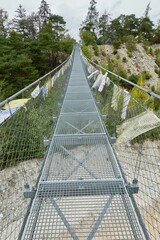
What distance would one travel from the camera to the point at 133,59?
12.1m

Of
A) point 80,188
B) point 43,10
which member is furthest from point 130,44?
point 80,188

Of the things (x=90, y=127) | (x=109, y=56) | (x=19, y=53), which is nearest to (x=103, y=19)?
(x=109, y=56)

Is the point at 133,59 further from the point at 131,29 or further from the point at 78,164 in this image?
→ the point at 78,164

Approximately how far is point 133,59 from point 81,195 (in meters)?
12.5

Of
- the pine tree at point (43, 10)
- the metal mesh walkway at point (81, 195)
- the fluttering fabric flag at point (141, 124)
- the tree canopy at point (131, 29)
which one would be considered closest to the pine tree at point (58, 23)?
the tree canopy at point (131, 29)

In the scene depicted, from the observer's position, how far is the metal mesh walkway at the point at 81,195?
2.62ft

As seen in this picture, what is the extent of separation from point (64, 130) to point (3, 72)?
20.7 feet

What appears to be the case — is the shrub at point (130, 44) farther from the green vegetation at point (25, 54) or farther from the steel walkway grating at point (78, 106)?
the steel walkway grating at point (78, 106)

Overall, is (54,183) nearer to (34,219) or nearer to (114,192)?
(34,219)

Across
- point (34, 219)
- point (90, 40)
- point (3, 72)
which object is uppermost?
point (90, 40)

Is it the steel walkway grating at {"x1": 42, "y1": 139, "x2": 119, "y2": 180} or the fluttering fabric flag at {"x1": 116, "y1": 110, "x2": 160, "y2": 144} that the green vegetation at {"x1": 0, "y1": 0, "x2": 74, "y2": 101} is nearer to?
the steel walkway grating at {"x1": 42, "y1": 139, "x2": 119, "y2": 180}

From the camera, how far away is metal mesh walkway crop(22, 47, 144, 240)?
2.62 feet

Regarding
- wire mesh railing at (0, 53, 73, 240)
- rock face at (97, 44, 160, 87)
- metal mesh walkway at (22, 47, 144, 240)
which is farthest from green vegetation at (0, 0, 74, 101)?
metal mesh walkway at (22, 47, 144, 240)

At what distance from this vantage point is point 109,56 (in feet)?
39.0
